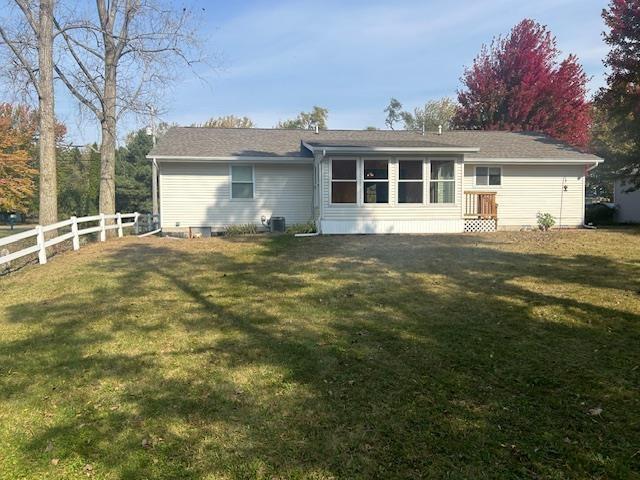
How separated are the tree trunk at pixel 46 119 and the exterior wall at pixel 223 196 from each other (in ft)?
12.0

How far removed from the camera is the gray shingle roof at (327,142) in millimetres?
16469

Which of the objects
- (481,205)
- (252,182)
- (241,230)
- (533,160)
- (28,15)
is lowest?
(241,230)

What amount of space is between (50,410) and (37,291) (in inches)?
187

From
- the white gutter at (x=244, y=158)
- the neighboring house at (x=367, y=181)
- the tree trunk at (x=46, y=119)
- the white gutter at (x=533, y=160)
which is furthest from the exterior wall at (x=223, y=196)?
the white gutter at (x=533, y=160)

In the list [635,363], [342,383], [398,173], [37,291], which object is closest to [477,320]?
[635,363]

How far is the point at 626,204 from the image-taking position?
817 inches

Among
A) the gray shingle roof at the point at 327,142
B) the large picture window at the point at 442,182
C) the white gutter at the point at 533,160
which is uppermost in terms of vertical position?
the gray shingle roof at the point at 327,142

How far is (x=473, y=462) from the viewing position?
9.79 ft

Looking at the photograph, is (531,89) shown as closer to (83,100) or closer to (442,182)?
(442,182)

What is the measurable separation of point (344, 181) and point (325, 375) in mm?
10853

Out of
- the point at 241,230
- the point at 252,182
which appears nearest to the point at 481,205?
the point at 252,182

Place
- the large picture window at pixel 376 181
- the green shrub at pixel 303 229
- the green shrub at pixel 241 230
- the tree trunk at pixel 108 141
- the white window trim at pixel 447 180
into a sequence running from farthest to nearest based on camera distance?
the tree trunk at pixel 108 141 < the green shrub at pixel 241 230 < the green shrub at pixel 303 229 < the white window trim at pixel 447 180 < the large picture window at pixel 376 181

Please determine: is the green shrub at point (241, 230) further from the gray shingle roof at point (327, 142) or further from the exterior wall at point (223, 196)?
the gray shingle roof at point (327, 142)

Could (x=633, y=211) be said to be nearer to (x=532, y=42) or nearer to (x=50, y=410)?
Answer: (x=532, y=42)
